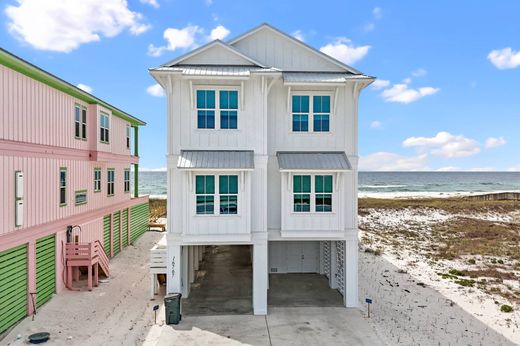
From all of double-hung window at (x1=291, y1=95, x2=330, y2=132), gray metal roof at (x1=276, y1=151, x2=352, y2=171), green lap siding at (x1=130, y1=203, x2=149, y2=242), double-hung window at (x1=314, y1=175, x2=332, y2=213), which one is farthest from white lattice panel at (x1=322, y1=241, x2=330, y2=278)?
green lap siding at (x1=130, y1=203, x2=149, y2=242)

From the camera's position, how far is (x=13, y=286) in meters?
12.0

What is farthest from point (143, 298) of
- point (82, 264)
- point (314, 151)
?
point (314, 151)

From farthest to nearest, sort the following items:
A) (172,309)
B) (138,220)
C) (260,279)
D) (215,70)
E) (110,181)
→ (138,220) → (110,181) → (215,70) → (260,279) → (172,309)

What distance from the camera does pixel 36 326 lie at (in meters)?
11.9

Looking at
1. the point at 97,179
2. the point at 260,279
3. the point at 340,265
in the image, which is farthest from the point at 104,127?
the point at 340,265

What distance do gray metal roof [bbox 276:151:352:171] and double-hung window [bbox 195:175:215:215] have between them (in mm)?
2537

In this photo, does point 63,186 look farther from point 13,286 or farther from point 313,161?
point 313,161

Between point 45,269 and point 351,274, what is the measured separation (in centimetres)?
1138

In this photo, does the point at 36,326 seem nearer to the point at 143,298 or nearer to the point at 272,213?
the point at 143,298

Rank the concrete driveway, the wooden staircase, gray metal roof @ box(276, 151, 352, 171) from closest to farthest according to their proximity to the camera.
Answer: the concrete driveway
gray metal roof @ box(276, 151, 352, 171)
the wooden staircase

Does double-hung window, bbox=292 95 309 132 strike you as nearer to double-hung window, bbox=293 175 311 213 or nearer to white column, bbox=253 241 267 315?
double-hung window, bbox=293 175 311 213

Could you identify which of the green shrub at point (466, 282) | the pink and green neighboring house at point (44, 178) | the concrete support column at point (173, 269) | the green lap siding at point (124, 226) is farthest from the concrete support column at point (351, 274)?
the green lap siding at point (124, 226)

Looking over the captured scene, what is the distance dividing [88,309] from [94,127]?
922 centimetres

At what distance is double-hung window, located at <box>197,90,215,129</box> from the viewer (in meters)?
13.2
